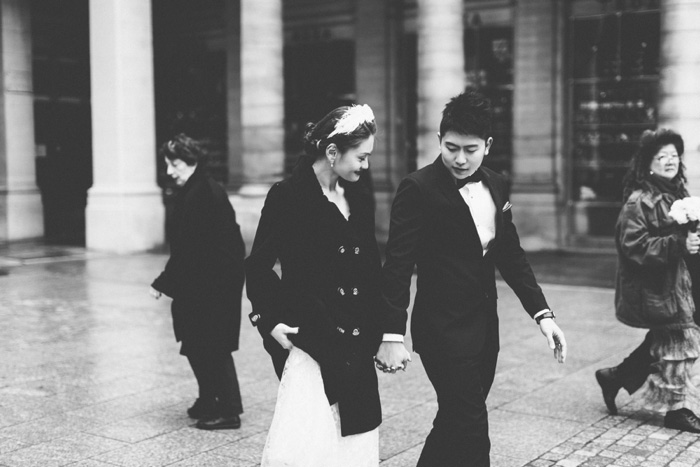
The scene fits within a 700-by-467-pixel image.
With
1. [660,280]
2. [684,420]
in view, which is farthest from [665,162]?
[684,420]

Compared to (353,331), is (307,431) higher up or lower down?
lower down

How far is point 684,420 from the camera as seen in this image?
6.16 meters

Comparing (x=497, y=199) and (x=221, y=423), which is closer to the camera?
(x=497, y=199)

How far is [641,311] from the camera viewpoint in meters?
6.17

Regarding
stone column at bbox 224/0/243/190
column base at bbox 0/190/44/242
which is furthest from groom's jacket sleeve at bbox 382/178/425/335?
stone column at bbox 224/0/243/190

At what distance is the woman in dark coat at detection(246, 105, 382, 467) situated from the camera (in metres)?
4.00

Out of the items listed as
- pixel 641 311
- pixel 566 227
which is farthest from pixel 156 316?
pixel 566 227

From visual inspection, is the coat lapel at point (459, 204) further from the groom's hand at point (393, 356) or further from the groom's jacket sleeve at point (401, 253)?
the groom's hand at point (393, 356)

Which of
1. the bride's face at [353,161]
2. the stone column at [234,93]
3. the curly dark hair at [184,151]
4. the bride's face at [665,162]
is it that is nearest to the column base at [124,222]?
the stone column at [234,93]

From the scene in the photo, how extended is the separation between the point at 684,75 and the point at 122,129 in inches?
385

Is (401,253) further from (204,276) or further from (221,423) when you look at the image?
(221,423)

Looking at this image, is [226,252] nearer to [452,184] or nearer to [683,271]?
[452,184]

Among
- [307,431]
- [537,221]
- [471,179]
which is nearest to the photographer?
[307,431]

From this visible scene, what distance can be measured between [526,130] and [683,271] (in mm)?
11909
